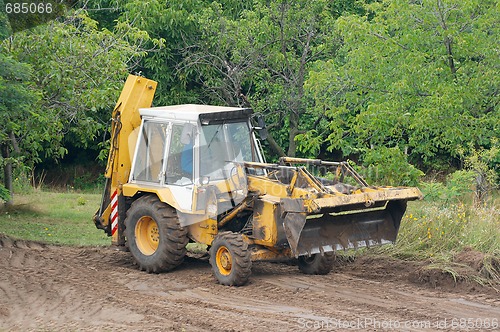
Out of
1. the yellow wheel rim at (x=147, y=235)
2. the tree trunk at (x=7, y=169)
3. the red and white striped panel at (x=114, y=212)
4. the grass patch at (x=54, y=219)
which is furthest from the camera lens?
the tree trunk at (x=7, y=169)


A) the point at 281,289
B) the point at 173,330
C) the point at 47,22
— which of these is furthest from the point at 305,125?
the point at 173,330

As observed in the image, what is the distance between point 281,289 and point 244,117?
2.94 meters

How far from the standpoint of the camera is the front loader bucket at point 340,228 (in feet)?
34.7

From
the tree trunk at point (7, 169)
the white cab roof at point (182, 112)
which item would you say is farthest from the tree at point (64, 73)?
the white cab roof at point (182, 112)

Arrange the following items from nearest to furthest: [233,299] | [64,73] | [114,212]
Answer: [233,299] < [114,212] < [64,73]

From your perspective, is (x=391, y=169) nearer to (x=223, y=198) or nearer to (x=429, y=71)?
(x=429, y=71)

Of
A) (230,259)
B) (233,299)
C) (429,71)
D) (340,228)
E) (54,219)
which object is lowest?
(233,299)

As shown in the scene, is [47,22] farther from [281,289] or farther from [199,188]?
[281,289]

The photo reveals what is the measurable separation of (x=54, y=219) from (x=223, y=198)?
7262mm

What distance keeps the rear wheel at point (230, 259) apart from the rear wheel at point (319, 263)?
127 cm

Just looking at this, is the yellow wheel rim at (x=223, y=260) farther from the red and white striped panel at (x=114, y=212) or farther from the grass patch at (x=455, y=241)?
the grass patch at (x=455, y=241)

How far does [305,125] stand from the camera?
77.6ft

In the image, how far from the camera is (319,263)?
11.8 meters

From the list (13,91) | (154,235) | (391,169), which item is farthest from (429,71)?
(13,91)
